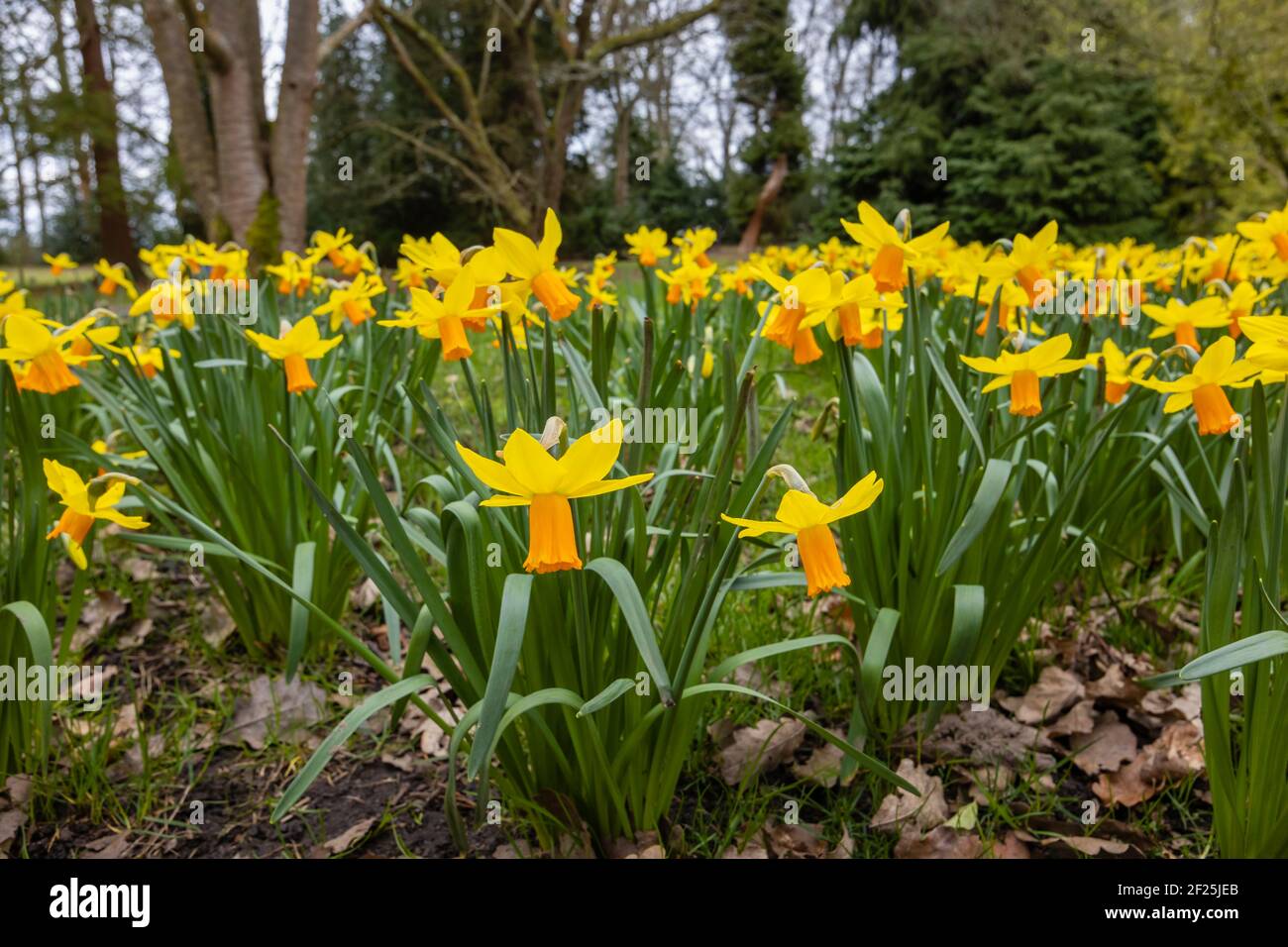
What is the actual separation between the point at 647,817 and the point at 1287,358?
40.1 inches

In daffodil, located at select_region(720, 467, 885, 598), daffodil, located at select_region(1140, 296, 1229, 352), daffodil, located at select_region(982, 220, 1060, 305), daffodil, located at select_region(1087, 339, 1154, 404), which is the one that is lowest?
daffodil, located at select_region(720, 467, 885, 598)

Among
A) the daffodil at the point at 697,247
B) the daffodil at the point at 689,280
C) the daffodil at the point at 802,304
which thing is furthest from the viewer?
the daffodil at the point at 697,247

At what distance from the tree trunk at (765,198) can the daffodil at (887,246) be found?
13618 mm

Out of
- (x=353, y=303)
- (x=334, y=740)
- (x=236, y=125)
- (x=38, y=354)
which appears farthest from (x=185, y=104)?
(x=334, y=740)

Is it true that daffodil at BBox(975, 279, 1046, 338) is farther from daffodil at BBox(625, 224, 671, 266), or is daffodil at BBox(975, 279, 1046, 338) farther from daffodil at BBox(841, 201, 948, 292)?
daffodil at BBox(625, 224, 671, 266)

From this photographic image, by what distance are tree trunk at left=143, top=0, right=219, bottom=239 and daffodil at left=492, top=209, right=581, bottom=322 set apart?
626cm

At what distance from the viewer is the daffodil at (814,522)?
0.93m

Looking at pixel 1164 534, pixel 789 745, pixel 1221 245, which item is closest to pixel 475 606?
pixel 789 745

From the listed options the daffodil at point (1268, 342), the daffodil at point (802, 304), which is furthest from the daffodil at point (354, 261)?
the daffodil at point (1268, 342)

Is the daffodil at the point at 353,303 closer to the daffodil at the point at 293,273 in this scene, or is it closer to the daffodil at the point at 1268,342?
the daffodil at the point at 293,273

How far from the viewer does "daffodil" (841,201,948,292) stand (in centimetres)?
133

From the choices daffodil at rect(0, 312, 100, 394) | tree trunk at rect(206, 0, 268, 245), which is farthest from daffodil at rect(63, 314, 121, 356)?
tree trunk at rect(206, 0, 268, 245)

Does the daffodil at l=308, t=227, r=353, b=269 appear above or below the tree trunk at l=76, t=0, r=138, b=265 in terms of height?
below
